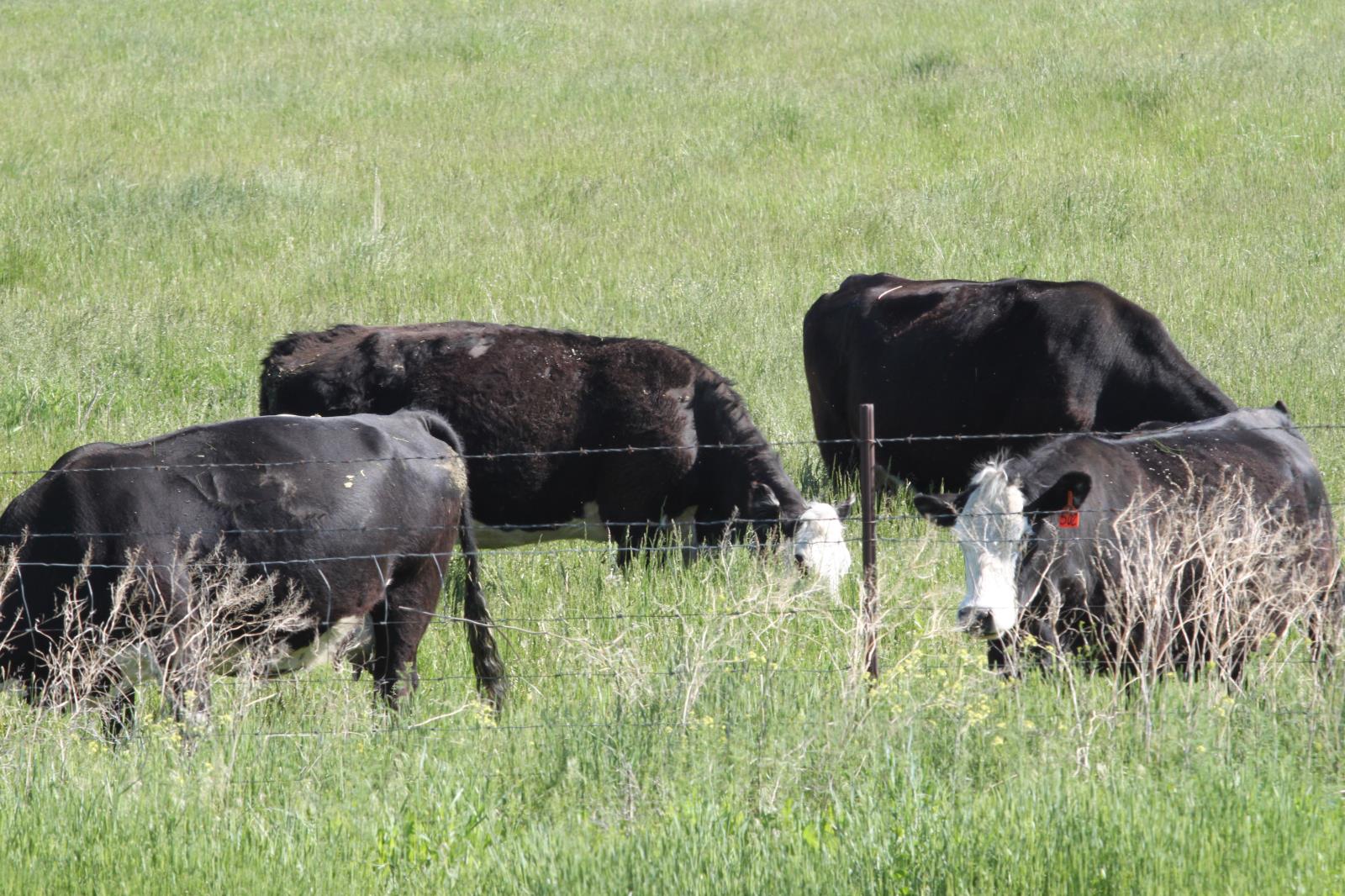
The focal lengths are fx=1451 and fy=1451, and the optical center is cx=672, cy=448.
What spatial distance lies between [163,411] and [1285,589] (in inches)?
346

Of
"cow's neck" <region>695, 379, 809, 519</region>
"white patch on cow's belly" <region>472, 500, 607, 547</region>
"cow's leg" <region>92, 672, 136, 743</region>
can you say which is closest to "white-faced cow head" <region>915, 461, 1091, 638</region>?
"cow's neck" <region>695, 379, 809, 519</region>

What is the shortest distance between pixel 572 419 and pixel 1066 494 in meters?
Answer: 4.14

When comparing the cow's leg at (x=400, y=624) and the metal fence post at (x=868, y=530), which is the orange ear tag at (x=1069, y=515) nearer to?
the metal fence post at (x=868, y=530)

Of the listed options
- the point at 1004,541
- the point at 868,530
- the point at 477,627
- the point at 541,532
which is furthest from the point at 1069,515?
the point at 541,532

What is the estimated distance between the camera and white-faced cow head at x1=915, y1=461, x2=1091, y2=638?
5.93 m

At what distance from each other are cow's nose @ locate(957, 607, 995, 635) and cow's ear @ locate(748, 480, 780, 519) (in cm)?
332

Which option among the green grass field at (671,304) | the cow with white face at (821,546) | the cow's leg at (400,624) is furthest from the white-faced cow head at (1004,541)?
the cow's leg at (400,624)

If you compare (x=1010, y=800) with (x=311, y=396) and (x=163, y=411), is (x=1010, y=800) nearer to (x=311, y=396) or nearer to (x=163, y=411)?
(x=311, y=396)

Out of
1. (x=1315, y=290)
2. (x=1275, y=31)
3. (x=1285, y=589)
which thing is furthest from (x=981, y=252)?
(x=1275, y=31)

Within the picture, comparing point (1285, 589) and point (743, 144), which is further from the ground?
point (743, 144)

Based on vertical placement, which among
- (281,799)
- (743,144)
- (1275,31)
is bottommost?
(281,799)

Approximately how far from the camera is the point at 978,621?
5.90 m

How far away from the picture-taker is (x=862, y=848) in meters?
4.14

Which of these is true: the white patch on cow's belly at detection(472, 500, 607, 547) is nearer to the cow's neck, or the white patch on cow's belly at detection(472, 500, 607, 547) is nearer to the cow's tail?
the cow's neck
